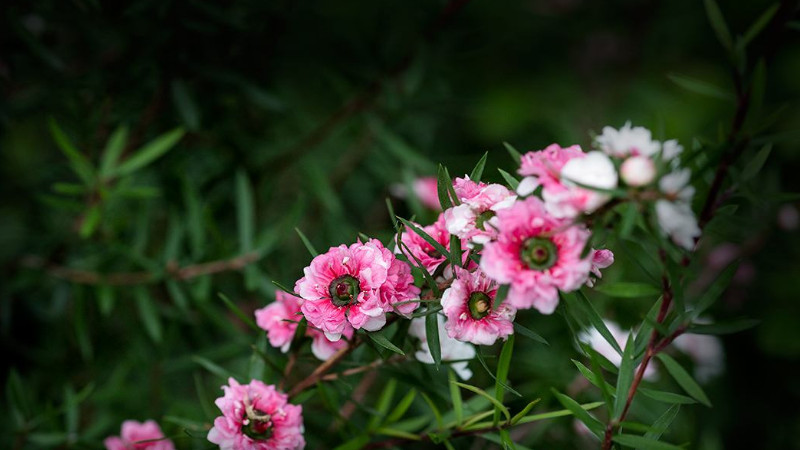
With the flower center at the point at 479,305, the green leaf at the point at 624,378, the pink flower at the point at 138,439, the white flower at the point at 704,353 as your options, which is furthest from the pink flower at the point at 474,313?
the white flower at the point at 704,353

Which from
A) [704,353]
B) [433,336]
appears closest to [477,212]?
[433,336]

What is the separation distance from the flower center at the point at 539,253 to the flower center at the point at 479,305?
0.23 feet

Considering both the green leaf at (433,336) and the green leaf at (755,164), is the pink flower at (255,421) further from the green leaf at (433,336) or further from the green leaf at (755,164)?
the green leaf at (755,164)

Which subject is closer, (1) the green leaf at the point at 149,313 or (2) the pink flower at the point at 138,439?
(2) the pink flower at the point at 138,439

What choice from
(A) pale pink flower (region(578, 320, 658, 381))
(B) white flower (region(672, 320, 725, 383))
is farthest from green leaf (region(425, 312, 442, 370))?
(B) white flower (region(672, 320, 725, 383))

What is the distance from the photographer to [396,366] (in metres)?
0.69

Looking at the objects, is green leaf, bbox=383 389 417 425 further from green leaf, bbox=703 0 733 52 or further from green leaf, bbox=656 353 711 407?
green leaf, bbox=703 0 733 52

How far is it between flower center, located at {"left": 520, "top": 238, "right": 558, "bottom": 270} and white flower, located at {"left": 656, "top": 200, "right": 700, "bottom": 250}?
0.07m

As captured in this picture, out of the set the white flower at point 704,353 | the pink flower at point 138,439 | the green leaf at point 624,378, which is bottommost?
the white flower at point 704,353

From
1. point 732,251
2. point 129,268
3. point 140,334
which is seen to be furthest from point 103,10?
point 732,251

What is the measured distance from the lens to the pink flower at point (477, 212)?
0.50 metres

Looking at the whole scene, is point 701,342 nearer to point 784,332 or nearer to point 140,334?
point 784,332

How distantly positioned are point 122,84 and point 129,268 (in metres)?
0.30

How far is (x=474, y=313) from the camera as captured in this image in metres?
0.52
